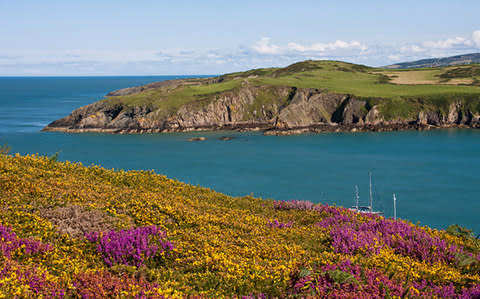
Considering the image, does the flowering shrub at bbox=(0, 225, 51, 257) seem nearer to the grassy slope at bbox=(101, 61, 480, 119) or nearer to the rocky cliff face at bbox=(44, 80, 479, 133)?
the rocky cliff face at bbox=(44, 80, 479, 133)

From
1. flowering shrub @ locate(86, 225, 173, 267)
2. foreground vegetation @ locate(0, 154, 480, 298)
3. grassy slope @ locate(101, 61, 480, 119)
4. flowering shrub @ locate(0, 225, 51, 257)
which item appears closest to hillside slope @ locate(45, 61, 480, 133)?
grassy slope @ locate(101, 61, 480, 119)

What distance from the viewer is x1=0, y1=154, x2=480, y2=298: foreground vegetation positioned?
8.55m

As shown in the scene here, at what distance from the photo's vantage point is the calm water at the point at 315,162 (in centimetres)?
6944

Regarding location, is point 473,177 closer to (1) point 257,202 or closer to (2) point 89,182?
(1) point 257,202

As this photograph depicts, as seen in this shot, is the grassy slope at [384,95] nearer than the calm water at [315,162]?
No

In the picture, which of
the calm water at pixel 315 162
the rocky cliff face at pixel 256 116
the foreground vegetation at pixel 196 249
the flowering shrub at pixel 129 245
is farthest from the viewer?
the rocky cliff face at pixel 256 116

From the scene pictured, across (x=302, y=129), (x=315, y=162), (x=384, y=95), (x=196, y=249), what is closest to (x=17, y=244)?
(x=196, y=249)

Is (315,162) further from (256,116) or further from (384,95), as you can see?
(384,95)

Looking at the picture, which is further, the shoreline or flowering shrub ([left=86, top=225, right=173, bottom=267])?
the shoreline

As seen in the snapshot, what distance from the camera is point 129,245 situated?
10.7 m

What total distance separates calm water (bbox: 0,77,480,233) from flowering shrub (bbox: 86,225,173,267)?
5153 cm

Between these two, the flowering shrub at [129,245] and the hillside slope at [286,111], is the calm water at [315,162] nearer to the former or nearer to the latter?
the hillside slope at [286,111]

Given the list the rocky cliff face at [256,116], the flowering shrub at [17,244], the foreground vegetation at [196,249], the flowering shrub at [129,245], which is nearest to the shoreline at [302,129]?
the rocky cliff face at [256,116]

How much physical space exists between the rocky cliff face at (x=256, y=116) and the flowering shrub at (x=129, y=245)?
13731 cm
